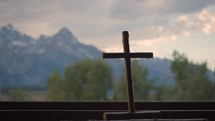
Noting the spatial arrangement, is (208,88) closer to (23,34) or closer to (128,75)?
(23,34)

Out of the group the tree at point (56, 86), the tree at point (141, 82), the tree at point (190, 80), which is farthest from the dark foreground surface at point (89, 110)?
the tree at point (56, 86)

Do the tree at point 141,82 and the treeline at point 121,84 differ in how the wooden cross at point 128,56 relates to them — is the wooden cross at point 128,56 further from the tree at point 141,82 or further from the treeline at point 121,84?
the tree at point 141,82

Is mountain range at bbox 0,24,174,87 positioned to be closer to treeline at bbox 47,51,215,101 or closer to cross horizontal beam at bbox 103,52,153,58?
treeline at bbox 47,51,215,101

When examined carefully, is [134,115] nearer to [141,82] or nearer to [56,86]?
[141,82]

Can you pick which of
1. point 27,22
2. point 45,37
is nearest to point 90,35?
point 45,37

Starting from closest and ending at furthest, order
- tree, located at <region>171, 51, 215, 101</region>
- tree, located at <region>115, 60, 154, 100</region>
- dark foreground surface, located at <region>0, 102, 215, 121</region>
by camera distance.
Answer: dark foreground surface, located at <region>0, 102, 215, 121</region>
tree, located at <region>171, 51, 215, 101</region>
tree, located at <region>115, 60, 154, 100</region>

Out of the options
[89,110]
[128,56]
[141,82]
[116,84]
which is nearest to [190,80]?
[141,82]

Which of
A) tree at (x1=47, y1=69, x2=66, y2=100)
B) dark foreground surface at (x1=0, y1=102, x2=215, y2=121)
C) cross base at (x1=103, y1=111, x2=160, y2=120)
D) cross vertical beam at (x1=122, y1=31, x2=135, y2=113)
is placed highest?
cross vertical beam at (x1=122, y1=31, x2=135, y2=113)

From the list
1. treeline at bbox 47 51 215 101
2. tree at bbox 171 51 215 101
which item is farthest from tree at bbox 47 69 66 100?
tree at bbox 171 51 215 101

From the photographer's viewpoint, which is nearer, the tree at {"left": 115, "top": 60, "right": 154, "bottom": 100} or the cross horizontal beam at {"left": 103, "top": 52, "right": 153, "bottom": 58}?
the cross horizontal beam at {"left": 103, "top": 52, "right": 153, "bottom": 58}
